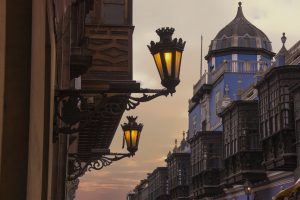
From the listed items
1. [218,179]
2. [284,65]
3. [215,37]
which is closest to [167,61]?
[284,65]

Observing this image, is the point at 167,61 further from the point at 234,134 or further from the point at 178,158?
the point at 178,158

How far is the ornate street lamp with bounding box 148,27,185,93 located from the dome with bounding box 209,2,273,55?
45571mm

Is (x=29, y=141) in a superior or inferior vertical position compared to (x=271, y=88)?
inferior

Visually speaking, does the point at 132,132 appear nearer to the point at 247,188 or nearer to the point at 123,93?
the point at 123,93

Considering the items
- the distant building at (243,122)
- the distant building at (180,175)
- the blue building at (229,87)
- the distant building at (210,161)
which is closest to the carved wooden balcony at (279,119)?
the distant building at (243,122)

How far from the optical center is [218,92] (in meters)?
49.8

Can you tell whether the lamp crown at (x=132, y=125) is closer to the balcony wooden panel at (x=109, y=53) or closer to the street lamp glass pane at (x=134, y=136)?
the street lamp glass pane at (x=134, y=136)

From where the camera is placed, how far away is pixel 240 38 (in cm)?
5244

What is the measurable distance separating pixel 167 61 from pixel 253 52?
150ft

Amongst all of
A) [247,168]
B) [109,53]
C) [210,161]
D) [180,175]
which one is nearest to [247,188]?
[247,168]

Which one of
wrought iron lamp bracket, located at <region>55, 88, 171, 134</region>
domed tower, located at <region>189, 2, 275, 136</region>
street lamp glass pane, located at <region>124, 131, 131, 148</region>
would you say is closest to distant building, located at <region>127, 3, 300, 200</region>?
domed tower, located at <region>189, 2, 275, 136</region>

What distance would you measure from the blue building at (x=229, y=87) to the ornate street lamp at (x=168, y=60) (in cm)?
3450

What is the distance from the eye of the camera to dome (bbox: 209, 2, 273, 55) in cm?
5166

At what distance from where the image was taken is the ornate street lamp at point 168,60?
609cm
